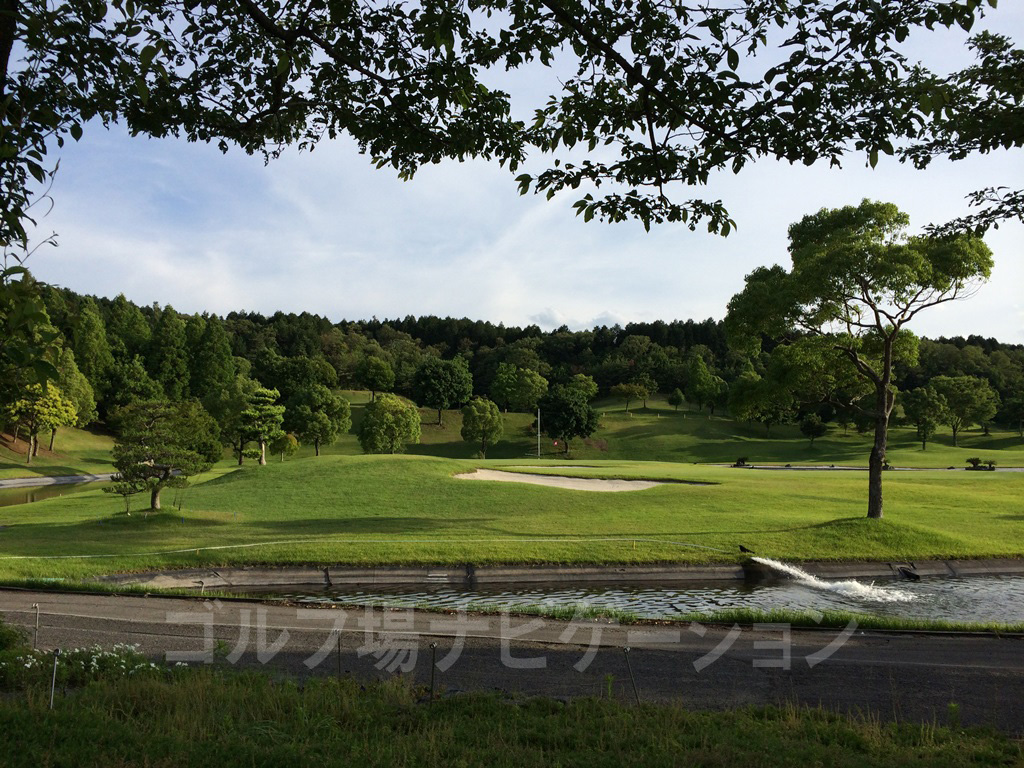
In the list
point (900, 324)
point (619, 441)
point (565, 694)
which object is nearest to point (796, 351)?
point (900, 324)

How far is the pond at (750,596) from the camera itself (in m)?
15.3

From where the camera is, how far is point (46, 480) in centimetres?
5012

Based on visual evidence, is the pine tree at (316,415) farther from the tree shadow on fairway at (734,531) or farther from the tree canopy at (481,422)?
the tree shadow on fairway at (734,531)

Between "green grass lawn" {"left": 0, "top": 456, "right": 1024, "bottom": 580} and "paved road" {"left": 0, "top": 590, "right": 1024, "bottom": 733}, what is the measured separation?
6.13m

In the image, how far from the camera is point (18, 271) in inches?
130

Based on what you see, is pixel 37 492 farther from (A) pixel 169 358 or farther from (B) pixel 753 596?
(B) pixel 753 596

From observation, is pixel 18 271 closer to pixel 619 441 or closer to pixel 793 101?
pixel 793 101

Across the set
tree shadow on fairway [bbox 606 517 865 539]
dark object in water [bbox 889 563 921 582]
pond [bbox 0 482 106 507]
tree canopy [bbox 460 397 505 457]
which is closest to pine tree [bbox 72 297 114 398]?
pond [bbox 0 482 106 507]

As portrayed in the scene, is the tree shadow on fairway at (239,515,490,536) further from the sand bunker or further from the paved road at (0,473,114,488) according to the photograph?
the paved road at (0,473,114,488)

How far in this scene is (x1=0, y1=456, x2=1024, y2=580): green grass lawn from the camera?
1866cm

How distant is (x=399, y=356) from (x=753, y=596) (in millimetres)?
101991

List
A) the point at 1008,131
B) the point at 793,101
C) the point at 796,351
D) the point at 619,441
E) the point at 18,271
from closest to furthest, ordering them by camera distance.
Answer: the point at 18,271
the point at 793,101
the point at 1008,131
the point at 796,351
the point at 619,441

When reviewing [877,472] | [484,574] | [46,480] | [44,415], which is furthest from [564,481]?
[44,415]

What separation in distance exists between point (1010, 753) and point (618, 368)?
10386 cm
